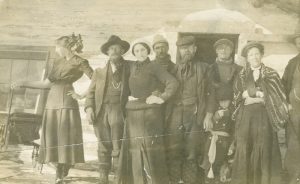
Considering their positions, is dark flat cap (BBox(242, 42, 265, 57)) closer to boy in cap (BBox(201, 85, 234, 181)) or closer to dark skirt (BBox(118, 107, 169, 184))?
boy in cap (BBox(201, 85, 234, 181))

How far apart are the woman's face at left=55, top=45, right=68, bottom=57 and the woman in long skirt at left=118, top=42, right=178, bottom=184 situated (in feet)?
3.15

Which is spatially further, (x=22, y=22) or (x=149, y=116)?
(x=22, y=22)

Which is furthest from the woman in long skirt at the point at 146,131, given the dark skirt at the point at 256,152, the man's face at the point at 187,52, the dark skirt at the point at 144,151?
the dark skirt at the point at 256,152

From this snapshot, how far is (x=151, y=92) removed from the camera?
8039mm

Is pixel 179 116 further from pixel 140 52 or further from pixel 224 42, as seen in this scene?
pixel 224 42

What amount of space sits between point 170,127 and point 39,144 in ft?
5.32

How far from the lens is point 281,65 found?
8.16 metres

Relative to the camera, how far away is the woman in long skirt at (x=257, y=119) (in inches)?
312

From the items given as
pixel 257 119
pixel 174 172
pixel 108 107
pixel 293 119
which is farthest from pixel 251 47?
pixel 108 107

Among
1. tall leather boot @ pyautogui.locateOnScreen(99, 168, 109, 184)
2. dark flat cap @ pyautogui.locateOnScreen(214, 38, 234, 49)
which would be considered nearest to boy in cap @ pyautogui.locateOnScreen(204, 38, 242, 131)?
dark flat cap @ pyautogui.locateOnScreen(214, 38, 234, 49)

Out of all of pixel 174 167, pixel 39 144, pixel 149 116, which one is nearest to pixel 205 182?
pixel 174 167

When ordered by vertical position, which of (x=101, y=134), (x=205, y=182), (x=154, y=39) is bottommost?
(x=205, y=182)

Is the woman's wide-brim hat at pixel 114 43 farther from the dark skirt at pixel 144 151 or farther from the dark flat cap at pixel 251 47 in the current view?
the dark flat cap at pixel 251 47

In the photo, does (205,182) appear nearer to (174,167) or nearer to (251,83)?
(174,167)
